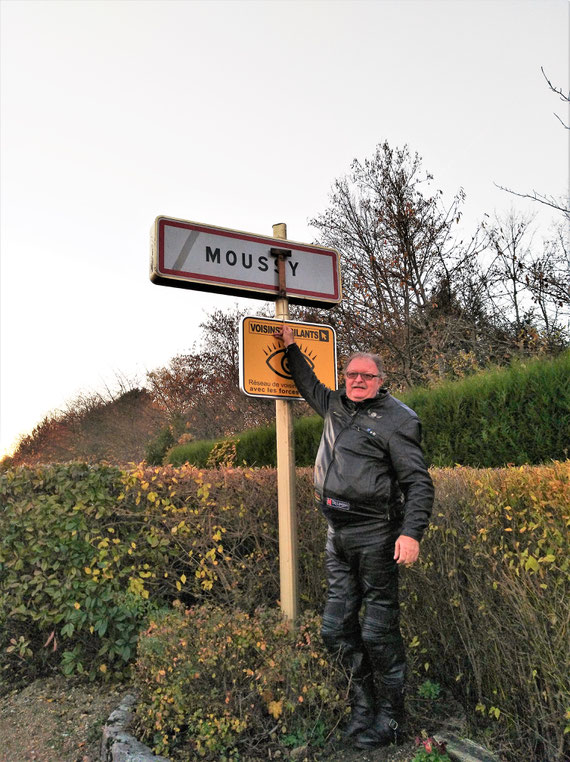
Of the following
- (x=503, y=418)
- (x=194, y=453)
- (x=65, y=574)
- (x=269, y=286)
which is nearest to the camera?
(x=269, y=286)

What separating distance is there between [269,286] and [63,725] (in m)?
2.97

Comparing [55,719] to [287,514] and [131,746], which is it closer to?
[131,746]

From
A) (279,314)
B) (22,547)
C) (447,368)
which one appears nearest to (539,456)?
(279,314)

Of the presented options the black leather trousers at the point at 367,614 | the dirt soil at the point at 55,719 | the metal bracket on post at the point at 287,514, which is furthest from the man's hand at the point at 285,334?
the dirt soil at the point at 55,719

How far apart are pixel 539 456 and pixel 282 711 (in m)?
3.33

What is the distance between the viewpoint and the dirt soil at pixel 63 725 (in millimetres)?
3162

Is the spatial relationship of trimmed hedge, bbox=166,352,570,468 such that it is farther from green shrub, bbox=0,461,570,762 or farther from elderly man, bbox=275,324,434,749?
elderly man, bbox=275,324,434,749

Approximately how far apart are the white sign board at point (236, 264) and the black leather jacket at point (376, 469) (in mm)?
1154

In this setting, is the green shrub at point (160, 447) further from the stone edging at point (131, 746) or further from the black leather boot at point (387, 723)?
the black leather boot at point (387, 723)

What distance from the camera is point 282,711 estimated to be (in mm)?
3230

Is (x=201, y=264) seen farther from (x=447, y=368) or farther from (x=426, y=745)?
(x=447, y=368)

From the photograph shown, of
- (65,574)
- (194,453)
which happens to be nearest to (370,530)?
(65,574)

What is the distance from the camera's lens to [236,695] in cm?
→ 327

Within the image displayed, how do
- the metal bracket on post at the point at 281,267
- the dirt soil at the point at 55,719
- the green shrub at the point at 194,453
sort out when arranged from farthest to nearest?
the green shrub at the point at 194,453, the metal bracket on post at the point at 281,267, the dirt soil at the point at 55,719
